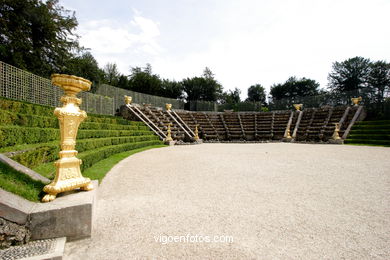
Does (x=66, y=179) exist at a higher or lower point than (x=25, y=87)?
lower

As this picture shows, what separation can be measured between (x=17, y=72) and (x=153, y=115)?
12.7 m

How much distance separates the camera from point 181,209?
3.32m

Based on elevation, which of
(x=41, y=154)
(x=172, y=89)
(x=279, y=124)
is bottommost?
(x=41, y=154)

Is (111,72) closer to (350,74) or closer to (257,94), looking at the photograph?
(257,94)

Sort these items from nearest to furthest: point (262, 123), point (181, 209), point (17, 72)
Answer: point (181, 209), point (17, 72), point (262, 123)

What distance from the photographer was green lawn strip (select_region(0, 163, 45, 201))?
2.33m

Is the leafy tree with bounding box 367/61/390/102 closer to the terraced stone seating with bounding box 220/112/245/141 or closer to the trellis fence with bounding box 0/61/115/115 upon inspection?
the terraced stone seating with bounding box 220/112/245/141

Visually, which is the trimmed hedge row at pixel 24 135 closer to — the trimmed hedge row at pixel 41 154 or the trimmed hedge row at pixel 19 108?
the trimmed hedge row at pixel 41 154

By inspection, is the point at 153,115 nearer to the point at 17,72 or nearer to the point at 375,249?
the point at 17,72

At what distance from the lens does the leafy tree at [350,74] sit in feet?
146

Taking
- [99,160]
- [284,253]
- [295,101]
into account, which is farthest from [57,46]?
[295,101]

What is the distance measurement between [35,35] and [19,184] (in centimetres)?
2264

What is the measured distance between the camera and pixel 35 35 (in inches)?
722

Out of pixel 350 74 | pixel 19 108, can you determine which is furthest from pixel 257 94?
pixel 19 108
